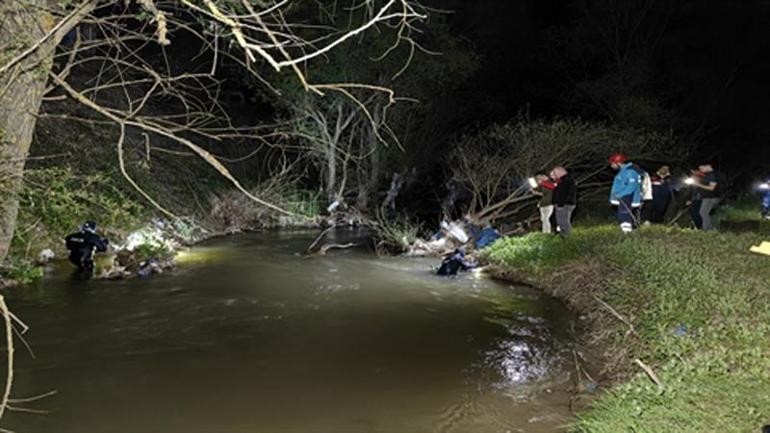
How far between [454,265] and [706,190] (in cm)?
558

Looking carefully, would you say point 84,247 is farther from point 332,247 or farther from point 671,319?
point 671,319

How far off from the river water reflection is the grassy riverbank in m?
0.63

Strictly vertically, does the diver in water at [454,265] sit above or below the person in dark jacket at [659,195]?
below

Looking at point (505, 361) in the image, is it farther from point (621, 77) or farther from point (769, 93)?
point (769, 93)

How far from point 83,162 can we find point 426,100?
13767mm

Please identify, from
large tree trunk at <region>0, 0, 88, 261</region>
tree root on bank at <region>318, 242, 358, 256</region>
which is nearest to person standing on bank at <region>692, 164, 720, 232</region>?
tree root on bank at <region>318, 242, 358, 256</region>

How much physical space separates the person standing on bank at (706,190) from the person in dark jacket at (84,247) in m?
12.5

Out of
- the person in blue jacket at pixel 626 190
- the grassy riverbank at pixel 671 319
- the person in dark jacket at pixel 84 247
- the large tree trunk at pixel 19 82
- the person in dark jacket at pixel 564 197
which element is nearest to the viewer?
the large tree trunk at pixel 19 82

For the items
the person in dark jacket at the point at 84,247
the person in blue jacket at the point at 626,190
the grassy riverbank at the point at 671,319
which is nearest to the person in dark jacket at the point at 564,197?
the grassy riverbank at the point at 671,319

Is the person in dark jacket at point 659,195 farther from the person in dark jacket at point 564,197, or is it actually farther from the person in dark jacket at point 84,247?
the person in dark jacket at point 84,247

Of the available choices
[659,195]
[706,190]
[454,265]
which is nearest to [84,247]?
[454,265]

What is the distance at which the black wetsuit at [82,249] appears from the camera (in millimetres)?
12133

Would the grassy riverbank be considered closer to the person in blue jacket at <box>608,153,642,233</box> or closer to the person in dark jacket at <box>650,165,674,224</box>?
the person in blue jacket at <box>608,153,642,233</box>

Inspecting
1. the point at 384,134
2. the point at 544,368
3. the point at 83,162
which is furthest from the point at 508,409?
the point at 384,134
